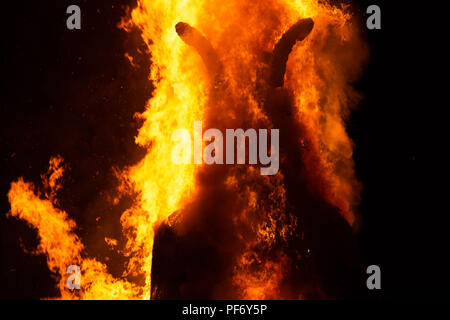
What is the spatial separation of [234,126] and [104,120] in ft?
7.36

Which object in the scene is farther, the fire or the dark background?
the dark background

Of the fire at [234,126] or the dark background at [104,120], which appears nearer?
the fire at [234,126]

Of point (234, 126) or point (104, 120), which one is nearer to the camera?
point (234, 126)

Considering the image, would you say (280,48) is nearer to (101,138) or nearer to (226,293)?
(226,293)

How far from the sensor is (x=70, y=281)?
4410 mm

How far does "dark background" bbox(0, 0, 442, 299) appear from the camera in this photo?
4320mm

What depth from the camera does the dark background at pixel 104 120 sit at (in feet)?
14.2

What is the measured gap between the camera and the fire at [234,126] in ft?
8.95

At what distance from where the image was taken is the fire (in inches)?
107

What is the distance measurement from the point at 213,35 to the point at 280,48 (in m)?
0.74

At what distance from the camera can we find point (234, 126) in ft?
9.57

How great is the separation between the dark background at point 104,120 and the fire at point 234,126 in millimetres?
187

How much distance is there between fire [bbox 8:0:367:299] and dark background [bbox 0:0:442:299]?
0.19 metres
